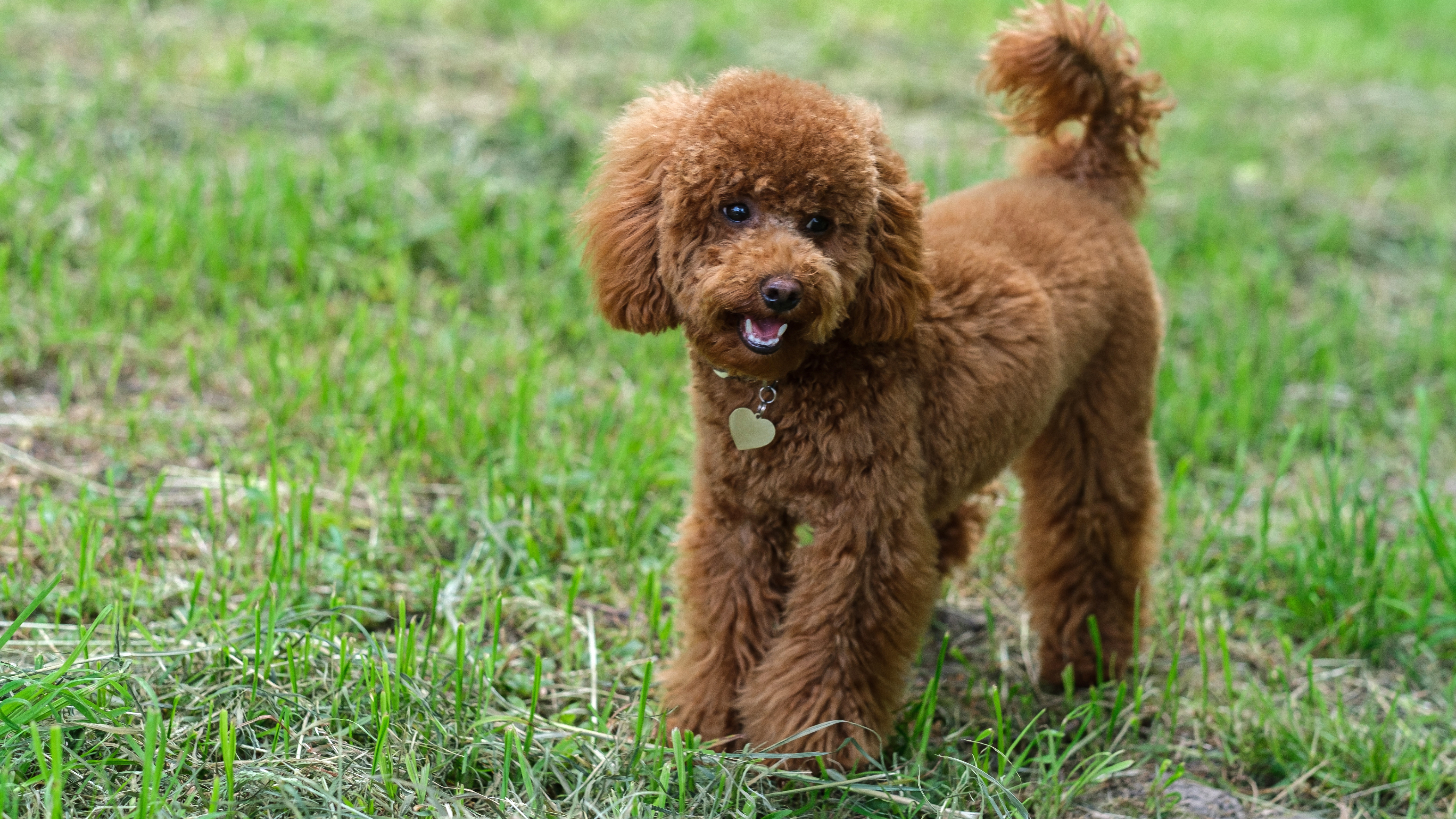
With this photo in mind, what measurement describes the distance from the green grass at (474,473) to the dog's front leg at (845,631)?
123mm

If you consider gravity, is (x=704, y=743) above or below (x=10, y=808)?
below

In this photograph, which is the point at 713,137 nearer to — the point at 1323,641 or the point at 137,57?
the point at 1323,641

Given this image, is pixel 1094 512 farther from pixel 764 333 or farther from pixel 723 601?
pixel 764 333

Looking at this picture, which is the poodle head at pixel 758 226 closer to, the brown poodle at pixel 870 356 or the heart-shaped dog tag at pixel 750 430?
the brown poodle at pixel 870 356

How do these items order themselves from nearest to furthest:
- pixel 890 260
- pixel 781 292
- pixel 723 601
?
pixel 781 292, pixel 890 260, pixel 723 601

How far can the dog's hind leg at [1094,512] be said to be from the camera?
3.20m

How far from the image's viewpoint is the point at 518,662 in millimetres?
3105

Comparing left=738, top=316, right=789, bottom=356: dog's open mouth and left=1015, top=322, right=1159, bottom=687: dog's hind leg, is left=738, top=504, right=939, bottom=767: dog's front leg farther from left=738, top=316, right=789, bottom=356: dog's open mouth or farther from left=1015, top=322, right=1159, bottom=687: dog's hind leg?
left=1015, top=322, right=1159, bottom=687: dog's hind leg

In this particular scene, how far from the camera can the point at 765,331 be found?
231cm

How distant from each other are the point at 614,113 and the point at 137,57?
2.31 m

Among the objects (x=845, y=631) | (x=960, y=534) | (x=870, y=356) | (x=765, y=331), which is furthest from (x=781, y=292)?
(x=960, y=534)

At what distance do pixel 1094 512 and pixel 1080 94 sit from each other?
43.3 inches

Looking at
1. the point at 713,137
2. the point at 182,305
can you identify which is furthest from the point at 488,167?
the point at 713,137

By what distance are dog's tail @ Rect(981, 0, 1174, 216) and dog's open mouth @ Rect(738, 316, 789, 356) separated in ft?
4.38
